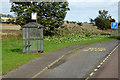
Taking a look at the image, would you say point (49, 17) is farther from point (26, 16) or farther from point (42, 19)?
point (26, 16)

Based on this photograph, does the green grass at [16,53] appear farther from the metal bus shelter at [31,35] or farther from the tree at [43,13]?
the tree at [43,13]

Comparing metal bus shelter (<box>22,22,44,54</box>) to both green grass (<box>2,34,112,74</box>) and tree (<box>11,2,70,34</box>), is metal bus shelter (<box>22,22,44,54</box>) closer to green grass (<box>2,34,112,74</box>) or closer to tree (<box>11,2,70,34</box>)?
green grass (<box>2,34,112,74</box>)

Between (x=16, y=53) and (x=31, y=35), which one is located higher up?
(x=31, y=35)

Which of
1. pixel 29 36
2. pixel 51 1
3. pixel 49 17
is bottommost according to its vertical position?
pixel 29 36

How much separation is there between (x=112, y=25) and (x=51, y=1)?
51004mm

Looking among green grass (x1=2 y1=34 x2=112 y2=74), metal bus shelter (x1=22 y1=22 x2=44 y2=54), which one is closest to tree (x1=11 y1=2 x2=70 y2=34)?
green grass (x1=2 y1=34 x2=112 y2=74)

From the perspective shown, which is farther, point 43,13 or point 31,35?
point 43,13

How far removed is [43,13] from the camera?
157 ft

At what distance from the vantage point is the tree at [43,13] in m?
46.5

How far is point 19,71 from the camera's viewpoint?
1272cm

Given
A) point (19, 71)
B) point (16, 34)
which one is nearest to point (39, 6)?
point (16, 34)

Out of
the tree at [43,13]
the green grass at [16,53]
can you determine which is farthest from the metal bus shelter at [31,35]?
the tree at [43,13]

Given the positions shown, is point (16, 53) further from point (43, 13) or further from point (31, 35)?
point (43, 13)

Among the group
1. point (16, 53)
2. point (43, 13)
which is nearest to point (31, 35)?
point (16, 53)
